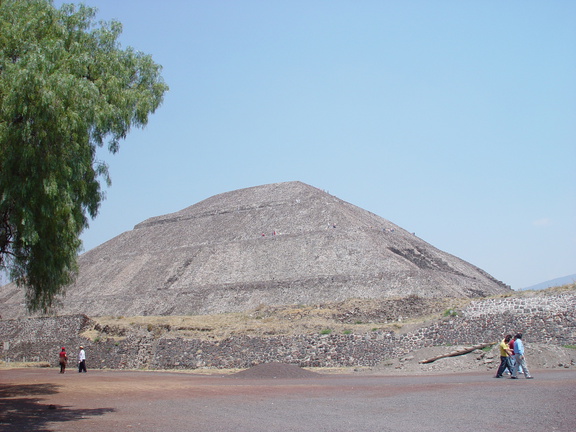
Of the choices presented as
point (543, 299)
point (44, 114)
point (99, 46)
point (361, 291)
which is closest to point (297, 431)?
point (44, 114)

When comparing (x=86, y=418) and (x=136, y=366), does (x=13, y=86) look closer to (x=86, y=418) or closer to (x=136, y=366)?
(x=86, y=418)

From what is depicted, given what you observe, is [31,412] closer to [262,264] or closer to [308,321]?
[308,321]

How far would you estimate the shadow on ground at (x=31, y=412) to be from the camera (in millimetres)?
12702

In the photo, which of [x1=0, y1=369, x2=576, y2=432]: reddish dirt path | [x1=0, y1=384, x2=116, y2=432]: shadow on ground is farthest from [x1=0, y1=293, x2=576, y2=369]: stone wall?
[x1=0, y1=384, x2=116, y2=432]: shadow on ground

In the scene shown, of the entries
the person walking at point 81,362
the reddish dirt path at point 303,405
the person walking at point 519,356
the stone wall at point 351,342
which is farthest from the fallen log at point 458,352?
the person walking at point 81,362

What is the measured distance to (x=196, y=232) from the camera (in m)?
68.3

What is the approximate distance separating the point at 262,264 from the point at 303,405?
38.9 meters

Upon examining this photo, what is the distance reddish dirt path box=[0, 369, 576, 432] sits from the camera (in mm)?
12109

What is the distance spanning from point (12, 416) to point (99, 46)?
10305 mm

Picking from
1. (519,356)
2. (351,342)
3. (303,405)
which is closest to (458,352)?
(351,342)

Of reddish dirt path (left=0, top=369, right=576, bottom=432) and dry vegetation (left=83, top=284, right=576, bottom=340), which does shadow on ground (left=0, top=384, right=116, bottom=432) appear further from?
dry vegetation (left=83, top=284, right=576, bottom=340)

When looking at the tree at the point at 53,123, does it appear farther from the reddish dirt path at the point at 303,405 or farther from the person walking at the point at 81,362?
the person walking at the point at 81,362

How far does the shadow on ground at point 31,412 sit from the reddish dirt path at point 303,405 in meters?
0.02

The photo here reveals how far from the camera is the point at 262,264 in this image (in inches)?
2138
